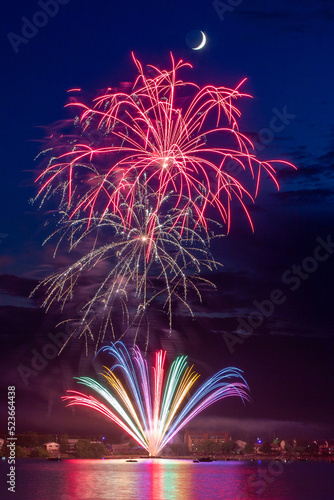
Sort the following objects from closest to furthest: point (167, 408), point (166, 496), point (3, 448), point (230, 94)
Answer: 1. point (230, 94)
2. point (166, 496)
3. point (167, 408)
4. point (3, 448)

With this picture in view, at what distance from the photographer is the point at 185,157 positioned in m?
31.7

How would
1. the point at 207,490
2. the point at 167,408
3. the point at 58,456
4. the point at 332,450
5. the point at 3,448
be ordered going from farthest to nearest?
the point at 332,450, the point at 58,456, the point at 3,448, the point at 207,490, the point at 167,408

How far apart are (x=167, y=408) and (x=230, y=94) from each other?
106ft

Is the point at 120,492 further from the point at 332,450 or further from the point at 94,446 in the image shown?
the point at 332,450

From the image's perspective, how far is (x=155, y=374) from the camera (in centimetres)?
5197

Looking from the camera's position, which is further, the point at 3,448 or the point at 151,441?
the point at 3,448

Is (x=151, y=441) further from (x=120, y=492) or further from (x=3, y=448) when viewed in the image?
(x=3, y=448)

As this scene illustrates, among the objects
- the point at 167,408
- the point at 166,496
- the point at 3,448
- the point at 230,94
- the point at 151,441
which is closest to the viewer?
the point at 230,94

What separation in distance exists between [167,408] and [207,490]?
970 centimetres

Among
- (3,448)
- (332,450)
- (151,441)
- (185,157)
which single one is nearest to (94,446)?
(3,448)

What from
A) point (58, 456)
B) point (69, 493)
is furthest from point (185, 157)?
point (58, 456)

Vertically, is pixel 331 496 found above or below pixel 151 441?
below

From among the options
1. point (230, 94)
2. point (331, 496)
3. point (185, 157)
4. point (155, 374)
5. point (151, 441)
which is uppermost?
point (230, 94)

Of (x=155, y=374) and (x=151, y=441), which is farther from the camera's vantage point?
(x=151, y=441)
